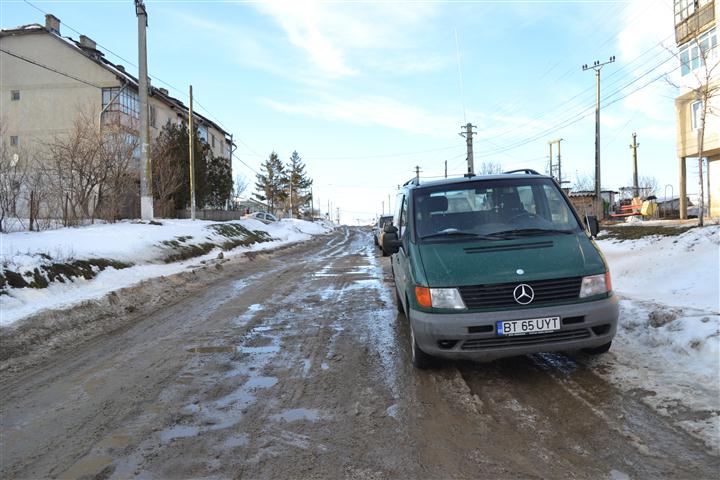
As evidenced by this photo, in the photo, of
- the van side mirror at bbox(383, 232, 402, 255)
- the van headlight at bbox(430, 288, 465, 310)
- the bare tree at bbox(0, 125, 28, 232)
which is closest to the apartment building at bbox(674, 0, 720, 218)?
the van side mirror at bbox(383, 232, 402, 255)

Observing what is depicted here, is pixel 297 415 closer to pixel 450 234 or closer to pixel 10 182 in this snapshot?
pixel 450 234

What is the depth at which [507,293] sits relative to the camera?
4.03m

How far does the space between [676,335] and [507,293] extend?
2246 millimetres

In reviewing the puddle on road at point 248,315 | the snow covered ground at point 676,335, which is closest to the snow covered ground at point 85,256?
the puddle on road at point 248,315

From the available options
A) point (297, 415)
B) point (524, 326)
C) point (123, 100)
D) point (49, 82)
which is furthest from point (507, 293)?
point (49, 82)

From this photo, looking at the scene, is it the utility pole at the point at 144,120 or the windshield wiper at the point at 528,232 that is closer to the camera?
the windshield wiper at the point at 528,232

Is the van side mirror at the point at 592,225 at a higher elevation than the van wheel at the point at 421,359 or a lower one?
higher

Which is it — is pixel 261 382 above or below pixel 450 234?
below

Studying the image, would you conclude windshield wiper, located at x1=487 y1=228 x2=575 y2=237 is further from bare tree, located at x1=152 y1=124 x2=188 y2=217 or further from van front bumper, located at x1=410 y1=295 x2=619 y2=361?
bare tree, located at x1=152 y1=124 x2=188 y2=217

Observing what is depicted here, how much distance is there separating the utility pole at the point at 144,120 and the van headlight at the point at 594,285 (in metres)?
17.0

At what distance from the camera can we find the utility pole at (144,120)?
17438 millimetres

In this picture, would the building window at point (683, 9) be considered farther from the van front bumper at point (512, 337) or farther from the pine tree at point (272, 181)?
the pine tree at point (272, 181)

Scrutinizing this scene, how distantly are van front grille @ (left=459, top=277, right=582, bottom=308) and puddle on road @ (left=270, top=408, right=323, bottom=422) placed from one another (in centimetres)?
157

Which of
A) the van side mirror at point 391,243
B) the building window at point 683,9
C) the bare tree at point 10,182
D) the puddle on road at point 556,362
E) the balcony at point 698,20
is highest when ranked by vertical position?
the building window at point 683,9
